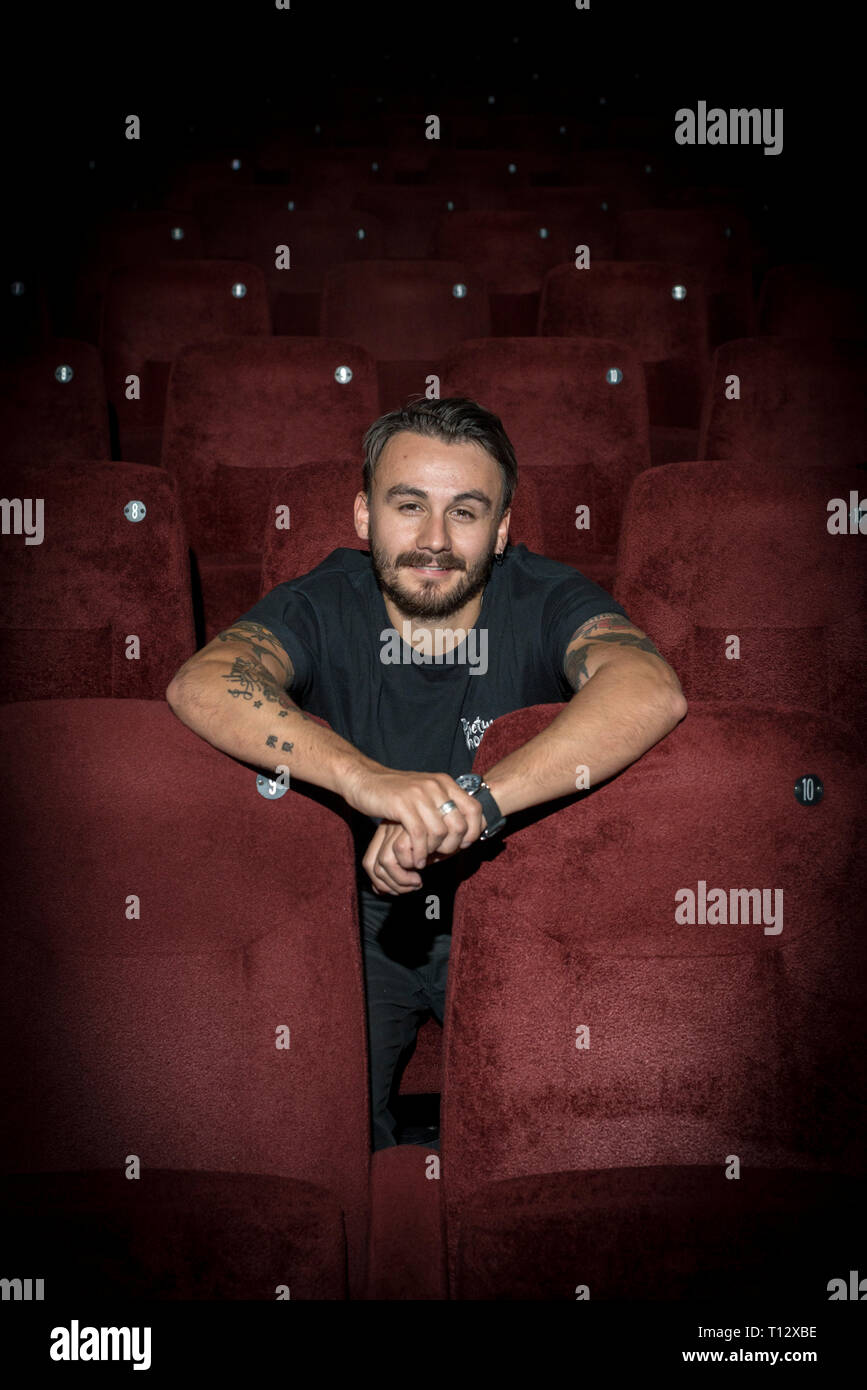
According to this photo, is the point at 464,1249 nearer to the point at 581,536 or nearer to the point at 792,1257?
the point at 792,1257

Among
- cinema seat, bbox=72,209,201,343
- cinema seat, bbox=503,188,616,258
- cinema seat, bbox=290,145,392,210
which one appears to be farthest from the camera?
cinema seat, bbox=290,145,392,210

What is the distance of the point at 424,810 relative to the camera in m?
0.46

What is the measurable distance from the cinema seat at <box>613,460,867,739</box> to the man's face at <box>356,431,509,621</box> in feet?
0.48

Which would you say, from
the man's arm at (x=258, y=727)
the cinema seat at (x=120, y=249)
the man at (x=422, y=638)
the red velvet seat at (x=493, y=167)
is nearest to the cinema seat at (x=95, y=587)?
the man at (x=422, y=638)

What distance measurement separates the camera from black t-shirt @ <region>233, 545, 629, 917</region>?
0.64 m

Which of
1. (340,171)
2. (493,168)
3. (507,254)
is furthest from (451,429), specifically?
(493,168)

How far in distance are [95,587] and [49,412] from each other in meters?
0.35

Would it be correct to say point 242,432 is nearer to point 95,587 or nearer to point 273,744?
point 95,587

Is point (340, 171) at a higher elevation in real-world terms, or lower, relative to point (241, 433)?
higher

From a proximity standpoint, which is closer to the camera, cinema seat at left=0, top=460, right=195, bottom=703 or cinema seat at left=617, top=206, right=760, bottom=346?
cinema seat at left=0, top=460, right=195, bottom=703

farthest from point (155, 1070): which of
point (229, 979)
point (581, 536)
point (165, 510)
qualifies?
point (581, 536)

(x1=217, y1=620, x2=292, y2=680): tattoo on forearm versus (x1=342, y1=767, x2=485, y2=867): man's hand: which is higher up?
(x1=217, y1=620, x2=292, y2=680): tattoo on forearm

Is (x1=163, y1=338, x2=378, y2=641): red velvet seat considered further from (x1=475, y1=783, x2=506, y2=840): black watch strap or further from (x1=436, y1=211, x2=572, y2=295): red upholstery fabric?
(x1=436, y1=211, x2=572, y2=295): red upholstery fabric

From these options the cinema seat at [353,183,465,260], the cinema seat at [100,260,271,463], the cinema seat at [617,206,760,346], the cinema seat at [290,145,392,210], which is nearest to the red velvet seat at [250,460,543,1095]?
the cinema seat at [100,260,271,463]
